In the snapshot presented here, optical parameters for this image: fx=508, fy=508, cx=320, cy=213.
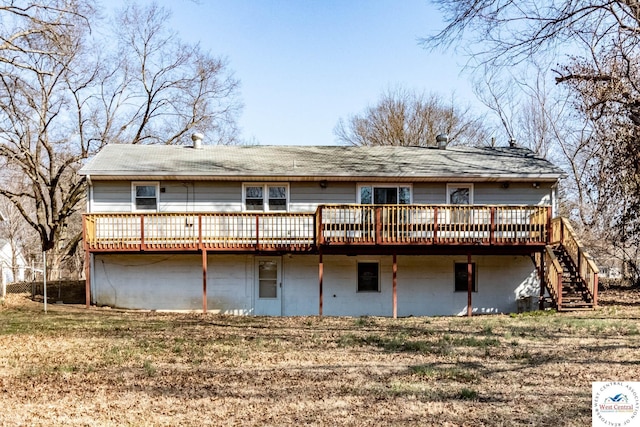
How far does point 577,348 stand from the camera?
31.3ft

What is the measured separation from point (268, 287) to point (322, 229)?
316 centimetres

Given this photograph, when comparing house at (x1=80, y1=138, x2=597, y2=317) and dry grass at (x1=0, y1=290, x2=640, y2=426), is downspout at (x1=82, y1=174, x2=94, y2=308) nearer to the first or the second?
house at (x1=80, y1=138, x2=597, y2=317)

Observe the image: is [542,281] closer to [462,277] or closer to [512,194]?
[462,277]

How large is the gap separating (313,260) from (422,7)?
8.69 metres

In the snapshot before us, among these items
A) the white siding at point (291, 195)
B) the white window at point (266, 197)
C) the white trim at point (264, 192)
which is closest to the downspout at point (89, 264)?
the white siding at point (291, 195)

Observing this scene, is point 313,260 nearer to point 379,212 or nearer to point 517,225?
point 379,212

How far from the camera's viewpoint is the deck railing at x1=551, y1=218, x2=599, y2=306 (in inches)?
574

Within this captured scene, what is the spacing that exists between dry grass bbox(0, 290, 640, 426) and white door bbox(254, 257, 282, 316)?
3.86 metres

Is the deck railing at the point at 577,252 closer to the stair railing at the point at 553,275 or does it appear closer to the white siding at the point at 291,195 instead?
the stair railing at the point at 553,275

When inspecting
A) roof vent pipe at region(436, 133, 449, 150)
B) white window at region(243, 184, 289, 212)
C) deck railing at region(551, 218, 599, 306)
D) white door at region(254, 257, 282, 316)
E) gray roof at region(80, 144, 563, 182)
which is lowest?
white door at region(254, 257, 282, 316)

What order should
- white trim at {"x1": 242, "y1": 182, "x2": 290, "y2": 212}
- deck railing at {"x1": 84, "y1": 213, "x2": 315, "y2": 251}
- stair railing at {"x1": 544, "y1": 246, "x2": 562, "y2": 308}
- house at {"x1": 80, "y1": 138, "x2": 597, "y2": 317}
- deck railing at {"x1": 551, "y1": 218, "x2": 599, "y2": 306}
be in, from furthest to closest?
white trim at {"x1": 242, "y1": 182, "x2": 290, "y2": 212} → house at {"x1": 80, "y1": 138, "x2": 597, "y2": 317} → deck railing at {"x1": 84, "y1": 213, "x2": 315, "y2": 251} → deck railing at {"x1": 551, "y1": 218, "x2": 599, "y2": 306} → stair railing at {"x1": 544, "y1": 246, "x2": 562, "y2": 308}

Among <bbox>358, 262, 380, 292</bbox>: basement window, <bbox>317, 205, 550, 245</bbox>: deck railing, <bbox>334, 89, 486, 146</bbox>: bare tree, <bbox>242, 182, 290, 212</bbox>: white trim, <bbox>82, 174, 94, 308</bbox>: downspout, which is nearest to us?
<bbox>317, 205, 550, 245</bbox>: deck railing

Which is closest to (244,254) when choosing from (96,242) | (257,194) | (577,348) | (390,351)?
(257,194)

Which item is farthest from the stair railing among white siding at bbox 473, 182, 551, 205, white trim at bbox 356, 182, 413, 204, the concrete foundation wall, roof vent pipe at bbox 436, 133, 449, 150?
roof vent pipe at bbox 436, 133, 449, 150
